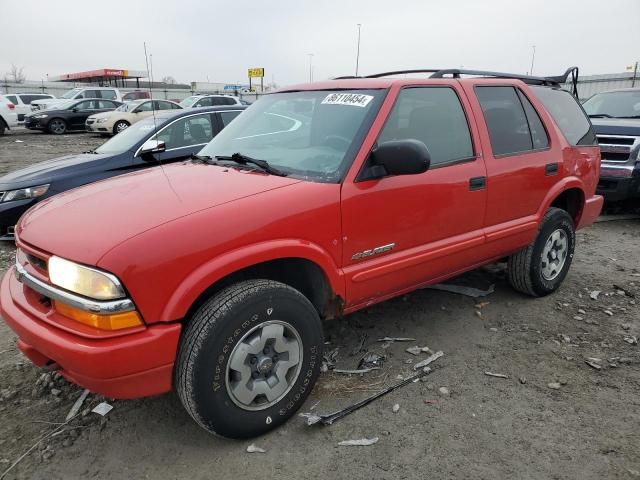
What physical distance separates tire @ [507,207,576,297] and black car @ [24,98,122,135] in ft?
65.0

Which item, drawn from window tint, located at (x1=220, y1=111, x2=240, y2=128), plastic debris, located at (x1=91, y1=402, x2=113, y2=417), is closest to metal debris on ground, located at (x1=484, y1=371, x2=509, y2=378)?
plastic debris, located at (x1=91, y1=402, x2=113, y2=417)

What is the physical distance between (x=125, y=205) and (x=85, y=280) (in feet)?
1.67

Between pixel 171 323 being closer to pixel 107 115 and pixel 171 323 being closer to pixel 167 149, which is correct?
pixel 167 149

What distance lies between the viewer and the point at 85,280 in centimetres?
207

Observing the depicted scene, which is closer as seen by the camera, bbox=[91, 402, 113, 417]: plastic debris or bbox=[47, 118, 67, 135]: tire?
bbox=[91, 402, 113, 417]: plastic debris

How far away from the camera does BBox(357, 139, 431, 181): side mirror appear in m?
2.60

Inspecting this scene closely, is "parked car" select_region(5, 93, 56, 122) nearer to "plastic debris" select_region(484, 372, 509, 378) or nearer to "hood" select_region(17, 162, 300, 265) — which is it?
"hood" select_region(17, 162, 300, 265)

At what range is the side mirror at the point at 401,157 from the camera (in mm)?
2604

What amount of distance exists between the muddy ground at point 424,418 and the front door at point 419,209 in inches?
23.0

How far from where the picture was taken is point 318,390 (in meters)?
2.93

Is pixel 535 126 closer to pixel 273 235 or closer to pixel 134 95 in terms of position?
pixel 273 235

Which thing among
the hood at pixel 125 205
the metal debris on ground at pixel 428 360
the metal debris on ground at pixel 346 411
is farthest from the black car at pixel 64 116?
the metal debris on ground at pixel 346 411

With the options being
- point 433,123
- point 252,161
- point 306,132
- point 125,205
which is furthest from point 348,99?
point 125,205

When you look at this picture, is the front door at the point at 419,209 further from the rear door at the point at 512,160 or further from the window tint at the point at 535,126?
the window tint at the point at 535,126
